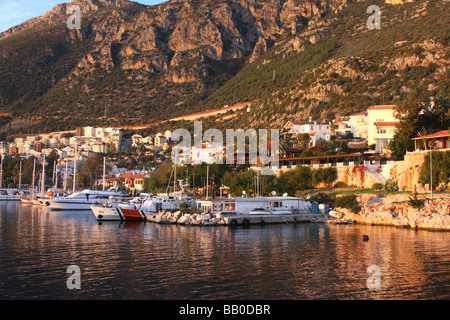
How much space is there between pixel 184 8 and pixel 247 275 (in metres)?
185

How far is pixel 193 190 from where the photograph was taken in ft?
223

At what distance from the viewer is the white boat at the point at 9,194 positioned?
97.1m

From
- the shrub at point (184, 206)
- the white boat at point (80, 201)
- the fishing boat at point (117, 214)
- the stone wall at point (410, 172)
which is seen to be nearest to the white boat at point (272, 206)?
the shrub at point (184, 206)

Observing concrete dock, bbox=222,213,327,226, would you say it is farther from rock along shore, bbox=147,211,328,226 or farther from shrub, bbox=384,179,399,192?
shrub, bbox=384,179,399,192

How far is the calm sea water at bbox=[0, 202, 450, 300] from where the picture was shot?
18594mm

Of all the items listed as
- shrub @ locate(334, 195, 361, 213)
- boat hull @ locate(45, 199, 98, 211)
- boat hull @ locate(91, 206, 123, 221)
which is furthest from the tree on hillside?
boat hull @ locate(45, 199, 98, 211)

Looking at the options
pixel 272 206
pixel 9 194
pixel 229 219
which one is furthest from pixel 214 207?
pixel 9 194

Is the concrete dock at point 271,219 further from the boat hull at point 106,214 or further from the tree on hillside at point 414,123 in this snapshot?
the tree on hillside at point 414,123

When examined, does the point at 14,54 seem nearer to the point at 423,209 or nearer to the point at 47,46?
the point at 47,46

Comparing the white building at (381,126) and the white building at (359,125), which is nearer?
the white building at (381,126)

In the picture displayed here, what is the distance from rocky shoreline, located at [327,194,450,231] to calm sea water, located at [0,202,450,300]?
2.51 meters

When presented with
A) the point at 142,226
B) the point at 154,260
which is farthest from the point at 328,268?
the point at 142,226

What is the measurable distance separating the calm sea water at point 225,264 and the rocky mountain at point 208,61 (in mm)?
71503

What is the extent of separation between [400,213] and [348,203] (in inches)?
254
